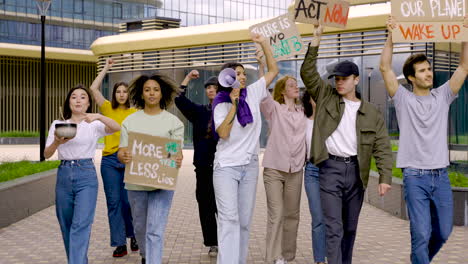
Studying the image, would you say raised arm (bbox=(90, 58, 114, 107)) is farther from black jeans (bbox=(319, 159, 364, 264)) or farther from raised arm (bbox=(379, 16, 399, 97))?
raised arm (bbox=(379, 16, 399, 97))

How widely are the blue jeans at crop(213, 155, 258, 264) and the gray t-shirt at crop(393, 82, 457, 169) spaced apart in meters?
1.31

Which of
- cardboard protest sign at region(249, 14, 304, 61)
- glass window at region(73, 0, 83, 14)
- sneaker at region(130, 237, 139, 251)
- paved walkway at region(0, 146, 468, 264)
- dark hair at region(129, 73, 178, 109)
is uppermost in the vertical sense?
glass window at region(73, 0, 83, 14)

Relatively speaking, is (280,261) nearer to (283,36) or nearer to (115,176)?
(115,176)

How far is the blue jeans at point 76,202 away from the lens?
19.4ft

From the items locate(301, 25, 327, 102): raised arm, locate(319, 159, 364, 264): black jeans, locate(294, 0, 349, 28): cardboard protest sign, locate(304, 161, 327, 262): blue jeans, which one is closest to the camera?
locate(319, 159, 364, 264): black jeans

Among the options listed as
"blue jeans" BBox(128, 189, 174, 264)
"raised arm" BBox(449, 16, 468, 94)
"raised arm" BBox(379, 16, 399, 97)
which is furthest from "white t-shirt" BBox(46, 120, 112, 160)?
"raised arm" BBox(449, 16, 468, 94)

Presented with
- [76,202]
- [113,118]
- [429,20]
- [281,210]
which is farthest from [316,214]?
[113,118]

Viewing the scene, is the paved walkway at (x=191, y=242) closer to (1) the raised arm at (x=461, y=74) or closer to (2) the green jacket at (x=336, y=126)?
(2) the green jacket at (x=336, y=126)

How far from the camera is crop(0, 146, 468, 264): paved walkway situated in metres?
7.72

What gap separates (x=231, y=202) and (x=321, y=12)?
1881mm

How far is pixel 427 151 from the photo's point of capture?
18.1ft

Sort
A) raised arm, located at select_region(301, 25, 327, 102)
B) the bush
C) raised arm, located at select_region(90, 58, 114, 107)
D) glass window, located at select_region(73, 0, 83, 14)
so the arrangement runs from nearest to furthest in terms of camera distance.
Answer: raised arm, located at select_region(301, 25, 327, 102) < raised arm, located at select_region(90, 58, 114, 107) < the bush < glass window, located at select_region(73, 0, 83, 14)

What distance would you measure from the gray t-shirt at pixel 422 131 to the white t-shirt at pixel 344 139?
0.38 metres

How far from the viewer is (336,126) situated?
18.9 ft
